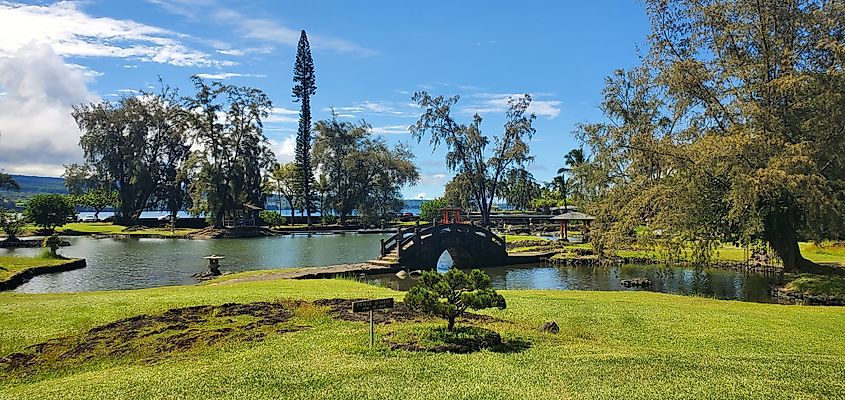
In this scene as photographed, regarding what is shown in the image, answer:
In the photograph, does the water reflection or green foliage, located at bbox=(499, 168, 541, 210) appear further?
green foliage, located at bbox=(499, 168, 541, 210)

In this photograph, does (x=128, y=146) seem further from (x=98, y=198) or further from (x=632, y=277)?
(x=632, y=277)

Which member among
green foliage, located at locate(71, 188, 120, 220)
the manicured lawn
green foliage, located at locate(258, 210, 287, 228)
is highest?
green foliage, located at locate(71, 188, 120, 220)

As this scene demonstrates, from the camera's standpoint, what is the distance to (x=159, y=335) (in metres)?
10.1

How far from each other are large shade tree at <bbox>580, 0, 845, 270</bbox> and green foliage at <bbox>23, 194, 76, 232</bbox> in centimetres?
4756

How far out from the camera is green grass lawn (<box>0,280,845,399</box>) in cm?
703

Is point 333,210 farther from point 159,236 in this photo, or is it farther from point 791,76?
point 791,76

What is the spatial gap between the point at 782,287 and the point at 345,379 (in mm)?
19576

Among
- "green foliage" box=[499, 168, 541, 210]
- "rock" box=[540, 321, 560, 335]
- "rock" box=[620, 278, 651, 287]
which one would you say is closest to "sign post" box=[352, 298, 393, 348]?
"rock" box=[540, 321, 560, 335]

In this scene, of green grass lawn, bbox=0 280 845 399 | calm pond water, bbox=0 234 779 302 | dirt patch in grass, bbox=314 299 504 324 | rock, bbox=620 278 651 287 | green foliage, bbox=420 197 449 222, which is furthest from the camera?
green foliage, bbox=420 197 449 222

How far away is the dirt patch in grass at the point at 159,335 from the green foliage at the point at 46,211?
47.5m

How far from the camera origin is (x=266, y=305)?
12898mm

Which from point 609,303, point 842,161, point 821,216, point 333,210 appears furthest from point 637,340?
point 333,210

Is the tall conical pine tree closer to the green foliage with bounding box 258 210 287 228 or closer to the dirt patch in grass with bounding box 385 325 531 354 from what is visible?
the green foliage with bounding box 258 210 287 228

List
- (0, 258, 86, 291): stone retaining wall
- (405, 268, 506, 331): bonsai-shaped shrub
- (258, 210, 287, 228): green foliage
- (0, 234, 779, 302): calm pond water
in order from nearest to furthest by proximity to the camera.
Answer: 1. (405, 268, 506, 331): bonsai-shaped shrub
2. (0, 258, 86, 291): stone retaining wall
3. (0, 234, 779, 302): calm pond water
4. (258, 210, 287, 228): green foliage
